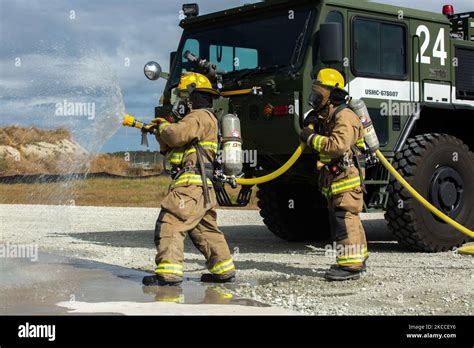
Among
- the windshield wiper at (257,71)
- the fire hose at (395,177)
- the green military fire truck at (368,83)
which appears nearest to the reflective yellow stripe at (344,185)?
the fire hose at (395,177)

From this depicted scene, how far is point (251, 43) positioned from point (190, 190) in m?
2.83

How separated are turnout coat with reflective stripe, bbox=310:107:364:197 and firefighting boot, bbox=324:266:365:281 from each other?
0.73 m

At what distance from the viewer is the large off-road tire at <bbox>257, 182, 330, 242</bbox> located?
10.8 meters

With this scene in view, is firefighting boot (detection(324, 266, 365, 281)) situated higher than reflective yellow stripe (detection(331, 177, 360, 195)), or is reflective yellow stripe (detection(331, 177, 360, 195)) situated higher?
A: reflective yellow stripe (detection(331, 177, 360, 195))

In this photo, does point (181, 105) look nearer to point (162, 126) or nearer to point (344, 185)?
point (162, 126)

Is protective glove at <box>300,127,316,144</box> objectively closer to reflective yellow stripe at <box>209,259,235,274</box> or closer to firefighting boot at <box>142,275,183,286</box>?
reflective yellow stripe at <box>209,259,235,274</box>

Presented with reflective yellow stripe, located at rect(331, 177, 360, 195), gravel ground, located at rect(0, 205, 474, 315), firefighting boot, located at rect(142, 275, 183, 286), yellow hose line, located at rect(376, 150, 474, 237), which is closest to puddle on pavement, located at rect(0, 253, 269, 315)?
firefighting boot, located at rect(142, 275, 183, 286)

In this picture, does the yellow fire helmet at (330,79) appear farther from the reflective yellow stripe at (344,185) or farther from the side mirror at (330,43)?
the reflective yellow stripe at (344,185)

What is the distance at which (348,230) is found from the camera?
7.23m

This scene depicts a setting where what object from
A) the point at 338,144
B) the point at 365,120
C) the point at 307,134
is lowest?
the point at 338,144

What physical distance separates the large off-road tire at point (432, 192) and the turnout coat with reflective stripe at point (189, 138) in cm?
283

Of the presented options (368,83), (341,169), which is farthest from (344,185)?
(368,83)
